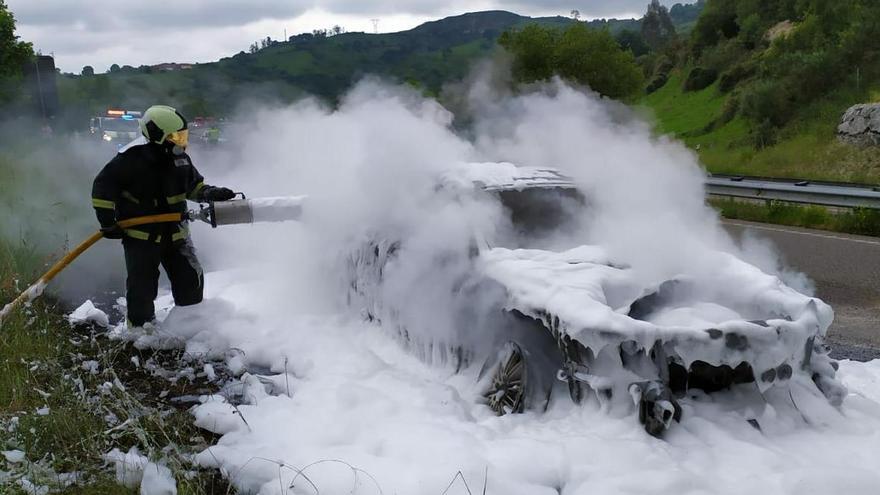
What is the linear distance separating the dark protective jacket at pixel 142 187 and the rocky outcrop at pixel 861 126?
51.1 ft

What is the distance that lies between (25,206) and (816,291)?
30.7 feet

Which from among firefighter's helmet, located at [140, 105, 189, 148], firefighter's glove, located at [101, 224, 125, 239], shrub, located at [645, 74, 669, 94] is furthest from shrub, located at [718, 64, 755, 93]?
firefighter's glove, located at [101, 224, 125, 239]

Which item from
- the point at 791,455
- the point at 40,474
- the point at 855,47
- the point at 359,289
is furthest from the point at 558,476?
the point at 855,47

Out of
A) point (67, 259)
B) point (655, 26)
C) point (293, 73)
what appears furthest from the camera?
point (655, 26)

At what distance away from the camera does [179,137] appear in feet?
19.9

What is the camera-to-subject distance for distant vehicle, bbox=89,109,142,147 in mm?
25094

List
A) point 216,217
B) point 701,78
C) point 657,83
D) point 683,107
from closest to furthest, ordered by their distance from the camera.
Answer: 1. point 216,217
2. point 683,107
3. point 701,78
4. point 657,83

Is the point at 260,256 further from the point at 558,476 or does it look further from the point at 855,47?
the point at 855,47

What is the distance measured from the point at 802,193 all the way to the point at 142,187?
9509 mm

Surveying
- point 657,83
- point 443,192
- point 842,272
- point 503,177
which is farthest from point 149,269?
point 657,83

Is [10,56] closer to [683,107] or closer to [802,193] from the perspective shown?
[802,193]

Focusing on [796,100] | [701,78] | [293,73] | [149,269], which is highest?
[293,73]

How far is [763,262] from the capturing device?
6.14 metres

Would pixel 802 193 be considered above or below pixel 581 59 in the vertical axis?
below
